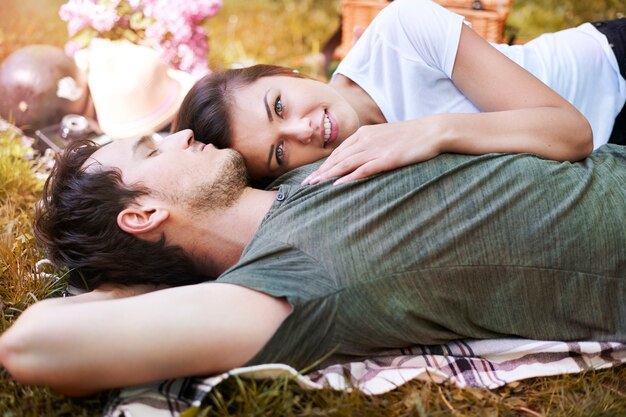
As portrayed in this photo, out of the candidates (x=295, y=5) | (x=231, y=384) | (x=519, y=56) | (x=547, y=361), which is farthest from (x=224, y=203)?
Answer: (x=295, y=5)

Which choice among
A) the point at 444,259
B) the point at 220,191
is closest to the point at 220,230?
the point at 220,191

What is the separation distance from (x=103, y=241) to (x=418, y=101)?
4.64ft

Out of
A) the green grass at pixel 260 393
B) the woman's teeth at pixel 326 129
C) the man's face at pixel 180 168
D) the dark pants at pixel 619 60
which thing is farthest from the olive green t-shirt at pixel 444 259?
the dark pants at pixel 619 60

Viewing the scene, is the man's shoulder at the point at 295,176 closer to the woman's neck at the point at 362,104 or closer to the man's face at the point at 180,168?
the man's face at the point at 180,168

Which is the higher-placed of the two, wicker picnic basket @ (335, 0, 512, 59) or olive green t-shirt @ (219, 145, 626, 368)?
wicker picnic basket @ (335, 0, 512, 59)

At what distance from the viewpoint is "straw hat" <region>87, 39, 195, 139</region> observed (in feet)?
12.3

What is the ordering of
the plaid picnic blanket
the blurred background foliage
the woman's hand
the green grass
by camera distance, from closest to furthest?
the green grass < the plaid picnic blanket < the woman's hand < the blurred background foliage

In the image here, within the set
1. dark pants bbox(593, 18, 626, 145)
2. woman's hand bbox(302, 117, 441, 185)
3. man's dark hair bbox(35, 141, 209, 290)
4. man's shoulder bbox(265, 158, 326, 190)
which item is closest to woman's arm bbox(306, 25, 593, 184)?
woman's hand bbox(302, 117, 441, 185)

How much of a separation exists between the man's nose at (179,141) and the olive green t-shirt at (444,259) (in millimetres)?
475

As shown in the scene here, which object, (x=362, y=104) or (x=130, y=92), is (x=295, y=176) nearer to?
(x=362, y=104)

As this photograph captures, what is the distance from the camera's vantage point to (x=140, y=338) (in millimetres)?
1755

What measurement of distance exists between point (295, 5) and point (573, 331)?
4.73 m

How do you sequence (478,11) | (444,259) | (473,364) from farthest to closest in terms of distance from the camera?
(478,11) < (473,364) < (444,259)

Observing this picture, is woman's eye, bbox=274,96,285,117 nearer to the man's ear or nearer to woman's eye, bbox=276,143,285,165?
woman's eye, bbox=276,143,285,165
